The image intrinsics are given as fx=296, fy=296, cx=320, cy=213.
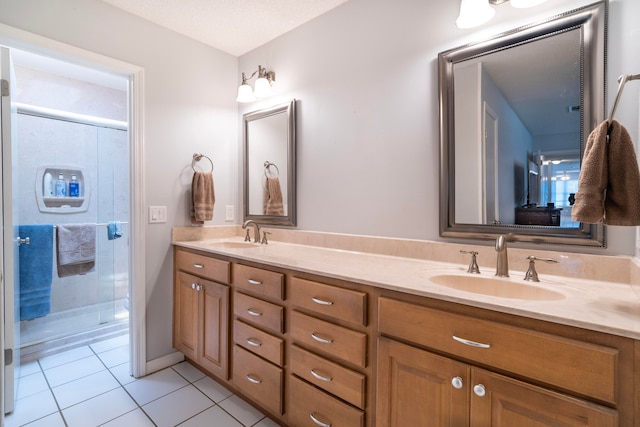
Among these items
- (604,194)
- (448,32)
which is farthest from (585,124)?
(448,32)

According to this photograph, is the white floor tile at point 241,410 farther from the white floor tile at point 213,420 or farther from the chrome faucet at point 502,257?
the chrome faucet at point 502,257

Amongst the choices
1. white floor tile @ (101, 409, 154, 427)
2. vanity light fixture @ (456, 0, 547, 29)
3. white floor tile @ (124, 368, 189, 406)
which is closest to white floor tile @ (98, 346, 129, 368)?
white floor tile @ (124, 368, 189, 406)

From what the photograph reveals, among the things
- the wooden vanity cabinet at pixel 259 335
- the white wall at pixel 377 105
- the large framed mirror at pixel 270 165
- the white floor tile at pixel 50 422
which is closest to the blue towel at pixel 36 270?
the white floor tile at pixel 50 422

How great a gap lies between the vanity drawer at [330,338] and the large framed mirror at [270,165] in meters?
0.93

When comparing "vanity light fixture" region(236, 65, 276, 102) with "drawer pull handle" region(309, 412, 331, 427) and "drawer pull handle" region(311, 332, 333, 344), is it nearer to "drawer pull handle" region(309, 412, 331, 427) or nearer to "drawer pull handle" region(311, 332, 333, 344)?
"drawer pull handle" region(311, 332, 333, 344)

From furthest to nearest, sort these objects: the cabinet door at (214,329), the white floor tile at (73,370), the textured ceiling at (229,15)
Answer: the white floor tile at (73,370)
the textured ceiling at (229,15)
the cabinet door at (214,329)

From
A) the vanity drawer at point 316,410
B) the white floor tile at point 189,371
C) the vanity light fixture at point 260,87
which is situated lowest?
the white floor tile at point 189,371

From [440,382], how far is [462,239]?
72cm

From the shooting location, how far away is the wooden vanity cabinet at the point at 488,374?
28.7 inches

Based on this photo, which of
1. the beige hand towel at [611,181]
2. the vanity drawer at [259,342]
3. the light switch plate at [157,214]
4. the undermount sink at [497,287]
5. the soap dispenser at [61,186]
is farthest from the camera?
the soap dispenser at [61,186]

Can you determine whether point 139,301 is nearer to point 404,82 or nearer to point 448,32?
point 404,82

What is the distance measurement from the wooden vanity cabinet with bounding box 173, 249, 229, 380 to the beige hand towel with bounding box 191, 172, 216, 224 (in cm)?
30

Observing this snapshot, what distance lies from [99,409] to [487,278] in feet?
7.19

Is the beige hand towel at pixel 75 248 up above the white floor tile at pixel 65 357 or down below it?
above
